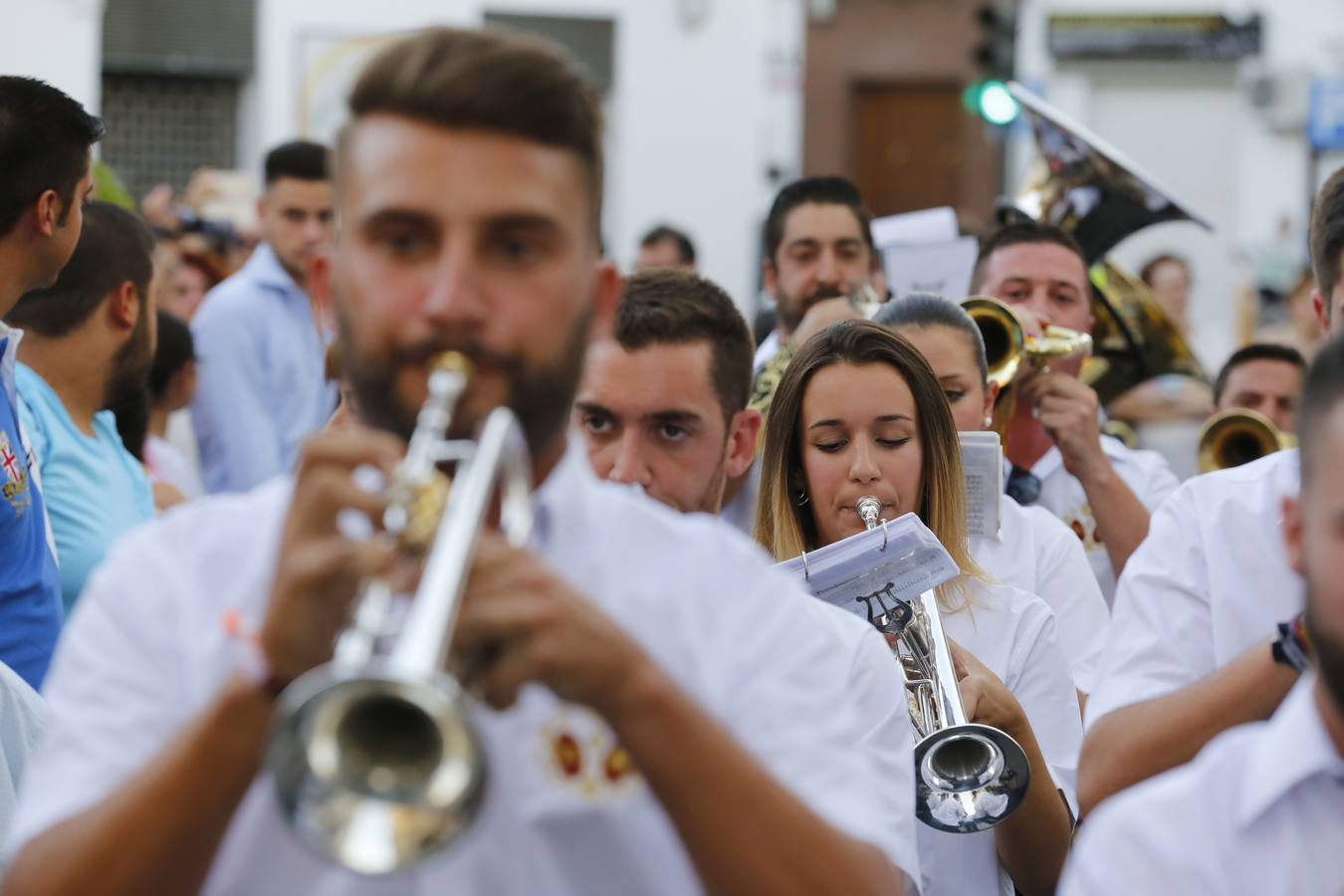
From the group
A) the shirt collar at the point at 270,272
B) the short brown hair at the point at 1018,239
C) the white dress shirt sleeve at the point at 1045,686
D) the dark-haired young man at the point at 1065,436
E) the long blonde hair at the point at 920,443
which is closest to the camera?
the white dress shirt sleeve at the point at 1045,686

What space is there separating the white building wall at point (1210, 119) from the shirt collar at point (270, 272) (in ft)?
59.4

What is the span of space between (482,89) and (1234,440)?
4.72m

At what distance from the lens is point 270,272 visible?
7617mm

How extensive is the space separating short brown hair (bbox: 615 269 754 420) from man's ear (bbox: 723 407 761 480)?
0.03 meters

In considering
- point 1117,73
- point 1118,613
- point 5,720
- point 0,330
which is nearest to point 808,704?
point 1118,613

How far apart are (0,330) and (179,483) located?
295 centimetres

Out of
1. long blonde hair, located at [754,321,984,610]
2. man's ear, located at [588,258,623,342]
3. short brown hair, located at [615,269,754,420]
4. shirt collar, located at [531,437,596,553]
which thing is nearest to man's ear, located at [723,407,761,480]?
short brown hair, located at [615,269,754,420]

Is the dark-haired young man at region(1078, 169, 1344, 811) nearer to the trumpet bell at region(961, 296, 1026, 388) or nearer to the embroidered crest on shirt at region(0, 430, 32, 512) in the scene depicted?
the embroidered crest on shirt at region(0, 430, 32, 512)

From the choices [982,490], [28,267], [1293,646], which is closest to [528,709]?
[1293,646]

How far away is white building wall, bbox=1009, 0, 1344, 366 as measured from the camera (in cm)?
2491

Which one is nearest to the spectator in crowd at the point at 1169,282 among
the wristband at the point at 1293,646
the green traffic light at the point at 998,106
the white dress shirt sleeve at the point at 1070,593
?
the green traffic light at the point at 998,106

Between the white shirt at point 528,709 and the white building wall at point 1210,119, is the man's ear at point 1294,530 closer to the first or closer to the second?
the white shirt at point 528,709

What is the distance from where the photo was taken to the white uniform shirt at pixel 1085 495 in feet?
18.7

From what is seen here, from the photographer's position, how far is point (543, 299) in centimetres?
202
